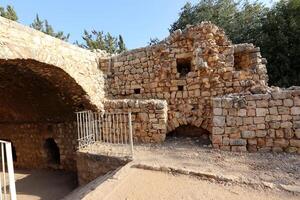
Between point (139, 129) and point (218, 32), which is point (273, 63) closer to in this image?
point (218, 32)

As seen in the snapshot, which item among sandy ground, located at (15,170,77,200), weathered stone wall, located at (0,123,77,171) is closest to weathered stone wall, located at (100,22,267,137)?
weathered stone wall, located at (0,123,77,171)

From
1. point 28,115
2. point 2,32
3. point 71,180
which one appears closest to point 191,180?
point 2,32

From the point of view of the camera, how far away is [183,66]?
7891 mm

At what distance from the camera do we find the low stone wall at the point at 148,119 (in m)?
6.55

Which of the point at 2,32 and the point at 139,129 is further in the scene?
the point at 139,129

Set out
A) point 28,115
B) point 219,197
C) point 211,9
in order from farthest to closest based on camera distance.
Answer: point 211,9 → point 28,115 → point 219,197

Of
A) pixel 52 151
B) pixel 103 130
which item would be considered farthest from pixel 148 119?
pixel 52 151

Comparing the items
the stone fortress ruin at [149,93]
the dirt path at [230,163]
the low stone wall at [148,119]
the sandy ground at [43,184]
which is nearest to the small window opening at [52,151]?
the stone fortress ruin at [149,93]

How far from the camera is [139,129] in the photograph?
679cm

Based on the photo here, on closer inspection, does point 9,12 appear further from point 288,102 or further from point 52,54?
point 288,102

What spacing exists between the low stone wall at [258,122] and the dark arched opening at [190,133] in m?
1.44

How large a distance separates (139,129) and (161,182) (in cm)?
306

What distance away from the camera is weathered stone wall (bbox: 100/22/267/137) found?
675cm

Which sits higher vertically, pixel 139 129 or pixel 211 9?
pixel 211 9
